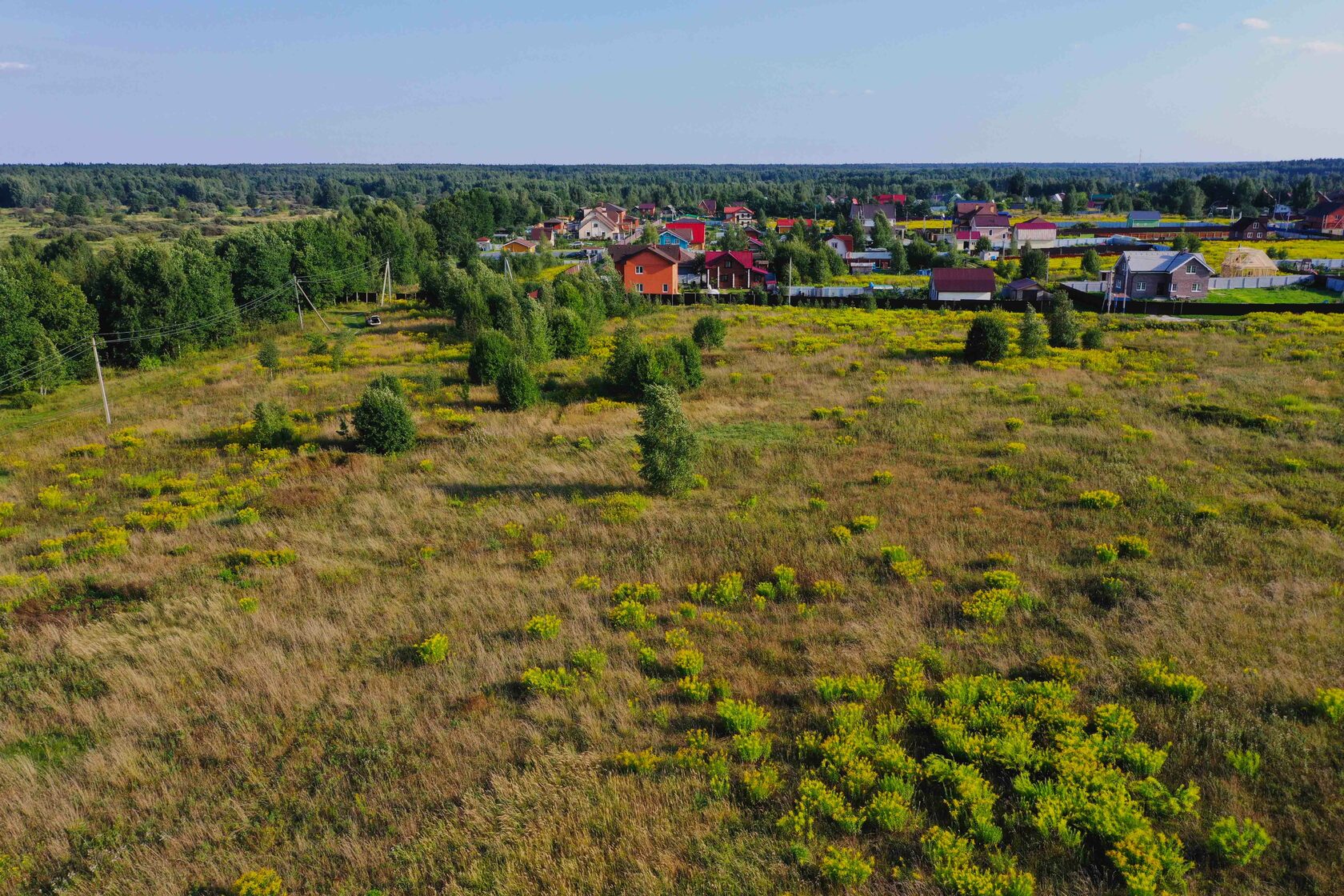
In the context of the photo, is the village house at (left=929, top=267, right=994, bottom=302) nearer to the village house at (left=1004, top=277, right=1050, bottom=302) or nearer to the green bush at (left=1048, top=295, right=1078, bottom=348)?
the village house at (left=1004, top=277, right=1050, bottom=302)

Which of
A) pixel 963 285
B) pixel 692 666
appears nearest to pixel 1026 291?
pixel 963 285

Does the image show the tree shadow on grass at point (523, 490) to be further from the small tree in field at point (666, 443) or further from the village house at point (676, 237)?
the village house at point (676, 237)

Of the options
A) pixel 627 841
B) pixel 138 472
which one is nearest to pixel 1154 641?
pixel 627 841

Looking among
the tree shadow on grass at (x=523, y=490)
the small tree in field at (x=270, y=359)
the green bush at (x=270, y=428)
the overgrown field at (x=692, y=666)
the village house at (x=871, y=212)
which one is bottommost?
the overgrown field at (x=692, y=666)

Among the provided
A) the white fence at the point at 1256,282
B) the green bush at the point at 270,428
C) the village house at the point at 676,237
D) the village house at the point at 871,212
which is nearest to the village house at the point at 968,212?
the village house at the point at 871,212

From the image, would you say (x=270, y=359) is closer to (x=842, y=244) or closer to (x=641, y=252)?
(x=641, y=252)
